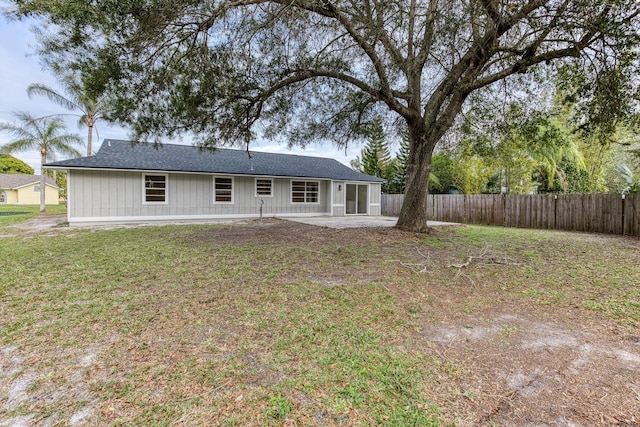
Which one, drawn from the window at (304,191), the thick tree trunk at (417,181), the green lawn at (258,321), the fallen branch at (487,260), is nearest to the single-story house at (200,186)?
the window at (304,191)

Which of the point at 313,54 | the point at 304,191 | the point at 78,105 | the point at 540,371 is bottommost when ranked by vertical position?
the point at 540,371

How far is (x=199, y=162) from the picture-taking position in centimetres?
1375

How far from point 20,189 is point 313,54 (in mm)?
43761

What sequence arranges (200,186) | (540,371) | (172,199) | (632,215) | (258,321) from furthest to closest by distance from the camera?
1. (200,186)
2. (172,199)
3. (632,215)
4. (258,321)
5. (540,371)

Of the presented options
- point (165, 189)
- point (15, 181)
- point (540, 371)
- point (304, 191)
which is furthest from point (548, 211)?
point (15, 181)

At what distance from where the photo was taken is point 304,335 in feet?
8.70

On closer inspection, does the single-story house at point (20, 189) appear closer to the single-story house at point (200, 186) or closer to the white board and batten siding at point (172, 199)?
the single-story house at point (200, 186)

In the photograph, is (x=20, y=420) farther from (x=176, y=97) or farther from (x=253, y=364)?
(x=176, y=97)

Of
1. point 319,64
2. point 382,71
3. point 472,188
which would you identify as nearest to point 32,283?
point 319,64

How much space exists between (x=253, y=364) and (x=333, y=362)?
577mm

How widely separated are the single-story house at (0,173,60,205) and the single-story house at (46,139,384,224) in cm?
3215

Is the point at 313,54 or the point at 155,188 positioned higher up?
the point at 313,54

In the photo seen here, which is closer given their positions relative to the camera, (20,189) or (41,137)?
(41,137)

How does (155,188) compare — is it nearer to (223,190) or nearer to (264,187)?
(223,190)
